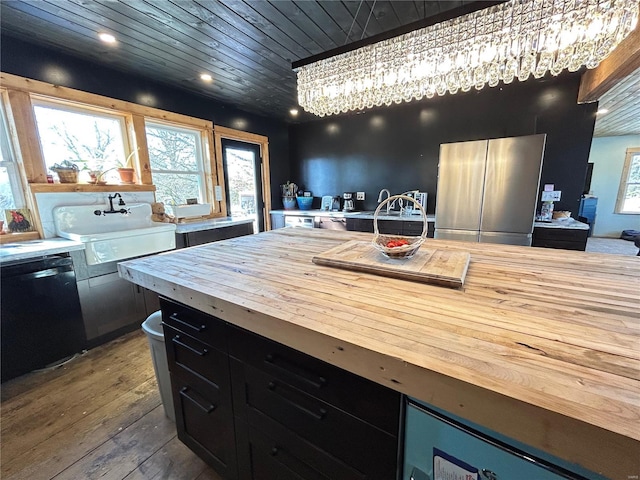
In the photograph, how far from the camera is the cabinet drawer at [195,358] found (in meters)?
1.06

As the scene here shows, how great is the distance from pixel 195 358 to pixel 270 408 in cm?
45

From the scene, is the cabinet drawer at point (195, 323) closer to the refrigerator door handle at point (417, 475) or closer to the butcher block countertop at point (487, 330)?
the butcher block countertop at point (487, 330)

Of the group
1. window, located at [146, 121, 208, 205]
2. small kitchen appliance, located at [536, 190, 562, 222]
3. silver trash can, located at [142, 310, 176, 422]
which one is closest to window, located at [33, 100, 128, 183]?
window, located at [146, 121, 208, 205]

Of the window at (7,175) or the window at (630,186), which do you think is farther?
the window at (630,186)

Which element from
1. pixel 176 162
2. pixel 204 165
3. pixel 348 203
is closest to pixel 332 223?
pixel 348 203

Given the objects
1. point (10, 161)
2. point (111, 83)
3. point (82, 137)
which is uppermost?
point (111, 83)

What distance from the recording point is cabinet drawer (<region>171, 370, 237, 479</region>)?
1.11 m

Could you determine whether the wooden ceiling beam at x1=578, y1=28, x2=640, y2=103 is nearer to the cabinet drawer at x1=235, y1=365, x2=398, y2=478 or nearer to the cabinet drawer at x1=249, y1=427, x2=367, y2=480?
the cabinet drawer at x1=235, y1=365, x2=398, y2=478

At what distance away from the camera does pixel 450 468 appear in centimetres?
61

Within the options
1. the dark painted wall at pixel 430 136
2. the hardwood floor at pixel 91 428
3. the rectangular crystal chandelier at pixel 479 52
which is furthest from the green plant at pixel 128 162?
the dark painted wall at pixel 430 136

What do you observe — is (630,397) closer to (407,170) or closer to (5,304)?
(5,304)

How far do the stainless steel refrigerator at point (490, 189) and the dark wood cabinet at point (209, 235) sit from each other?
256cm

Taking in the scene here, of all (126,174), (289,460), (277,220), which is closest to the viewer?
(289,460)

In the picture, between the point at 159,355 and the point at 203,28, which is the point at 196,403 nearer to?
the point at 159,355
